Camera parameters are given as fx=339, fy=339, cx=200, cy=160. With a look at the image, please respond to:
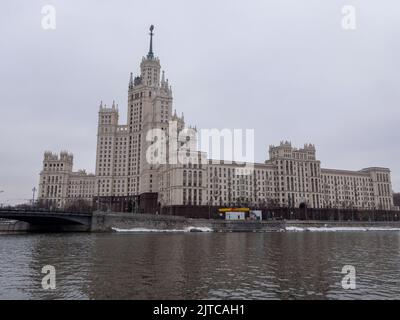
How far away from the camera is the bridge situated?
8644 centimetres

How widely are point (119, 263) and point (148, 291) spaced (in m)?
12.0

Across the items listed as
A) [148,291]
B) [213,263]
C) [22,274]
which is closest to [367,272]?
[213,263]

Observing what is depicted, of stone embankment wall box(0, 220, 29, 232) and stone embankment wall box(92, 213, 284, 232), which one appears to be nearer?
stone embankment wall box(92, 213, 284, 232)

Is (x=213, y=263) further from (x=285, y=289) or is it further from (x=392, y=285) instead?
(x=392, y=285)
